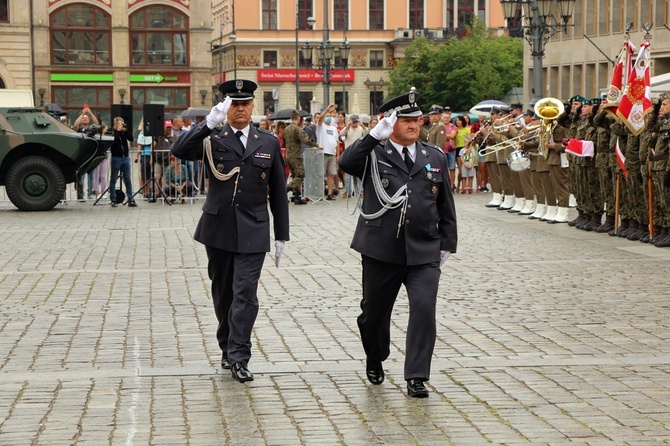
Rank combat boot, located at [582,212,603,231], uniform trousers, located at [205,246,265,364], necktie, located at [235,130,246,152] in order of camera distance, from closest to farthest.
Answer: uniform trousers, located at [205,246,265,364] → necktie, located at [235,130,246,152] → combat boot, located at [582,212,603,231]

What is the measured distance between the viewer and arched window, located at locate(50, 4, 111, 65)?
2773 inches

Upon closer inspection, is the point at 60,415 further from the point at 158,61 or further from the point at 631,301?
the point at 158,61

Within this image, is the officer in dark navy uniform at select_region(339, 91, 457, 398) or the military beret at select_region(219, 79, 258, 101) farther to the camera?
the military beret at select_region(219, 79, 258, 101)

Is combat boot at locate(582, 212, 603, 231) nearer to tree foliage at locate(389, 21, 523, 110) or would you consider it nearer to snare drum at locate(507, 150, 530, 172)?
snare drum at locate(507, 150, 530, 172)

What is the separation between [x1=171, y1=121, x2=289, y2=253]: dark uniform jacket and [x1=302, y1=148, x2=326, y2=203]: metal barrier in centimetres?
1904

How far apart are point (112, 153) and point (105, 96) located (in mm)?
47120

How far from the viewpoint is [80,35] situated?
2805 inches

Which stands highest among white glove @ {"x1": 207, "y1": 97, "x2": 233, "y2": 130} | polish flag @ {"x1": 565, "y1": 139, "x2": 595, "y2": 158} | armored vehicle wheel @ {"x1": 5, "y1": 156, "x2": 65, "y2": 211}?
white glove @ {"x1": 207, "y1": 97, "x2": 233, "y2": 130}

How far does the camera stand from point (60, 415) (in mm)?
7215

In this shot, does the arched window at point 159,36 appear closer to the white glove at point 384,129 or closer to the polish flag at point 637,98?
the polish flag at point 637,98

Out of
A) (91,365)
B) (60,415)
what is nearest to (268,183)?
(91,365)

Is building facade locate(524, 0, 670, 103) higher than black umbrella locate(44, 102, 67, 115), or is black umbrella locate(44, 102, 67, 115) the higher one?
building facade locate(524, 0, 670, 103)

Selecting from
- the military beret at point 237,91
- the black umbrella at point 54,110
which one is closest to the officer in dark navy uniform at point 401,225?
the military beret at point 237,91

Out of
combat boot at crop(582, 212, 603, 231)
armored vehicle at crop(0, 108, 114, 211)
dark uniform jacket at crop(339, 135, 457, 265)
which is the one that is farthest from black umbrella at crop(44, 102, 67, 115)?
dark uniform jacket at crop(339, 135, 457, 265)
